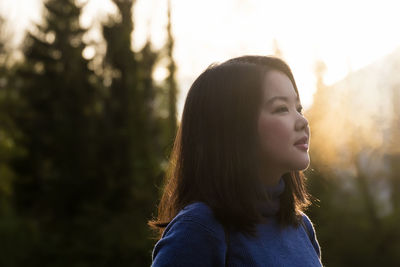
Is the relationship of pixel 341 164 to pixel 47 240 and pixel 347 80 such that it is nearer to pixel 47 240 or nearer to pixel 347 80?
pixel 347 80

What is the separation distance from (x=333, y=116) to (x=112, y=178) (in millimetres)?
8758

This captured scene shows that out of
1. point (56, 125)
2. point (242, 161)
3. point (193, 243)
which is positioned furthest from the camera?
point (56, 125)

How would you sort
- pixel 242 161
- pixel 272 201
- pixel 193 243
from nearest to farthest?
pixel 193 243 → pixel 242 161 → pixel 272 201

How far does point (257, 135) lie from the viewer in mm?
1784

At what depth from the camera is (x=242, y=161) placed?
1.75 m

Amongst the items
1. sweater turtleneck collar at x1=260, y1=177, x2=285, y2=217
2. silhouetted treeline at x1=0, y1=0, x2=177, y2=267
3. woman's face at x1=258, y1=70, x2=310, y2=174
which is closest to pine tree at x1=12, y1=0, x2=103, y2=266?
silhouetted treeline at x1=0, y1=0, x2=177, y2=267

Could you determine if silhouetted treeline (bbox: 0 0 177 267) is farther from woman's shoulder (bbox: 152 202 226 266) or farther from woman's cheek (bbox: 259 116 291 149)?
woman's shoulder (bbox: 152 202 226 266)

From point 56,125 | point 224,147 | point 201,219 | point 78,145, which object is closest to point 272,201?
point 224,147

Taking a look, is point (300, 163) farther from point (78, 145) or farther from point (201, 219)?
point (78, 145)

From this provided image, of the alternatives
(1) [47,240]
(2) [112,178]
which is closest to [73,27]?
(2) [112,178]

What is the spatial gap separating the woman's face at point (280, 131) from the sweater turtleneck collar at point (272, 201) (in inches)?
3.1

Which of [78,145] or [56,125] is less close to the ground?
[56,125]

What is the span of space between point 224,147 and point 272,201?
0.29 m

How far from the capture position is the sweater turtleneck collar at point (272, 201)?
5.91 ft
